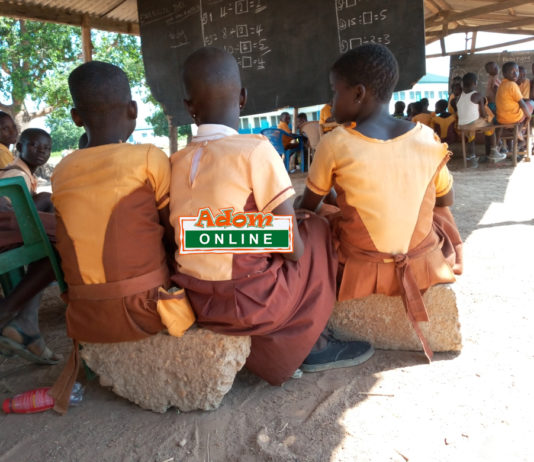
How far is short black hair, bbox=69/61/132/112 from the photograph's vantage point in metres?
1.67

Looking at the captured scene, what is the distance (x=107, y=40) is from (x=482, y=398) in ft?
54.6

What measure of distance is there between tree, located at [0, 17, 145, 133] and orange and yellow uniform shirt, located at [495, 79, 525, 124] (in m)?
11.0

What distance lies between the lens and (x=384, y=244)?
1.85 m

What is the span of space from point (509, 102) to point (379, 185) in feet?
21.4

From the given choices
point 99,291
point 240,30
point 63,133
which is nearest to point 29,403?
point 99,291

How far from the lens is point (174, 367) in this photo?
5.56 ft

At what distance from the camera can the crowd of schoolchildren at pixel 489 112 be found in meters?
7.02

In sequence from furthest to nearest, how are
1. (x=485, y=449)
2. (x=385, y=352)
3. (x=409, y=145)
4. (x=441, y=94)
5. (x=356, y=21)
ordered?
1. (x=441, y=94)
2. (x=356, y=21)
3. (x=385, y=352)
4. (x=409, y=145)
5. (x=485, y=449)

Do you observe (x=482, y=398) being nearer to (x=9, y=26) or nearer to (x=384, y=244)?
(x=384, y=244)

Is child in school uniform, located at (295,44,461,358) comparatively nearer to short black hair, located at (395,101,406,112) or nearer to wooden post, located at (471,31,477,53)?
short black hair, located at (395,101,406,112)

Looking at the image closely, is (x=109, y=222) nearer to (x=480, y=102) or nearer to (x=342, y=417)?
(x=342, y=417)

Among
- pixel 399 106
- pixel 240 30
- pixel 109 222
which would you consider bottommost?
pixel 109 222

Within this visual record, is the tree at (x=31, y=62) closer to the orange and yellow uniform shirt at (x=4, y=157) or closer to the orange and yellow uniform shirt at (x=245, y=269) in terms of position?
the orange and yellow uniform shirt at (x=4, y=157)

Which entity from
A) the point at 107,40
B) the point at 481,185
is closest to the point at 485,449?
the point at 481,185
